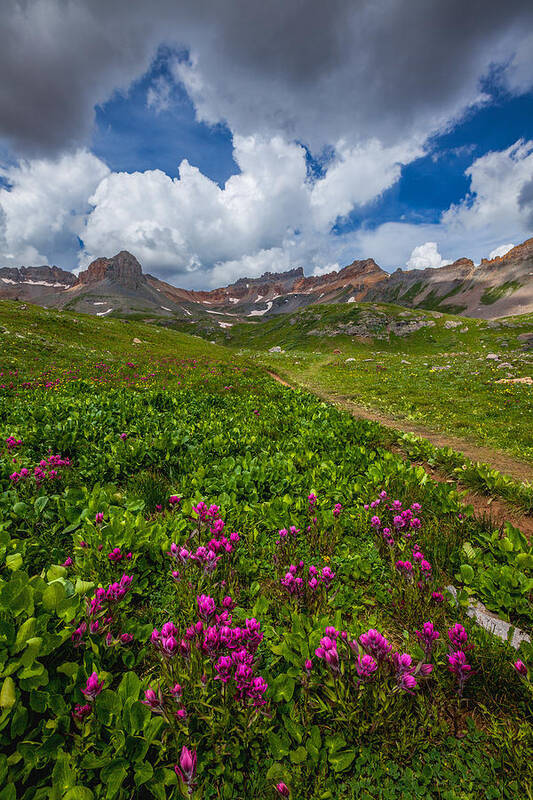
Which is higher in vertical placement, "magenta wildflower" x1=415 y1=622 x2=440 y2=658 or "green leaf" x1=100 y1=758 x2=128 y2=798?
"magenta wildflower" x1=415 y1=622 x2=440 y2=658

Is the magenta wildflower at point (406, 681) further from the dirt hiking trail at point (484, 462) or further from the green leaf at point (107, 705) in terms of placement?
the dirt hiking trail at point (484, 462)

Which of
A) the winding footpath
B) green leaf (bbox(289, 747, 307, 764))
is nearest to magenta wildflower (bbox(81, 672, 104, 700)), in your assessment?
green leaf (bbox(289, 747, 307, 764))

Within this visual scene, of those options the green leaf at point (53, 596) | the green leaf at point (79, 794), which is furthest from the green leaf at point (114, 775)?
the green leaf at point (53, 596)

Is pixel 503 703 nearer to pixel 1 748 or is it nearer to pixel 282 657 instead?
pixel 282 657

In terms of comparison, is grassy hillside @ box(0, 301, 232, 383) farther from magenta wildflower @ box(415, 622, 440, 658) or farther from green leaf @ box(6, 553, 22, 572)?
magenta wildflower @ box(415, 622, 440, 658)

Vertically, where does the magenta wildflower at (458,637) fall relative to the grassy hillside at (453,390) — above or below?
below

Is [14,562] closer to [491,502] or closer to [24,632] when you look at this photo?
[24,632]

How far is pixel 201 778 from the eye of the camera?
6.76 ft

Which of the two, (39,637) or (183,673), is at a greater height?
(39,637)

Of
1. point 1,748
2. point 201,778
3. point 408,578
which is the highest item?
point 408,578

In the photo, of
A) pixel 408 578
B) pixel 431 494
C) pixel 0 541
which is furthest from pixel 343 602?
pixel 0 541

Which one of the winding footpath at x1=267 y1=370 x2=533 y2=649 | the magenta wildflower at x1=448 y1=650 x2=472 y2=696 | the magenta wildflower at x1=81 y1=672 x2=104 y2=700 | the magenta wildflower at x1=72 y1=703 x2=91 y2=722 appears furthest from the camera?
the winding footpath at x1=267 y1=370 x2=533 y2=649

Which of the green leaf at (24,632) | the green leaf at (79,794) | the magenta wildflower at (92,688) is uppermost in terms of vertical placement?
the green leaf at (24,632)

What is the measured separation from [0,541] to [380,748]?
421 centimetres
